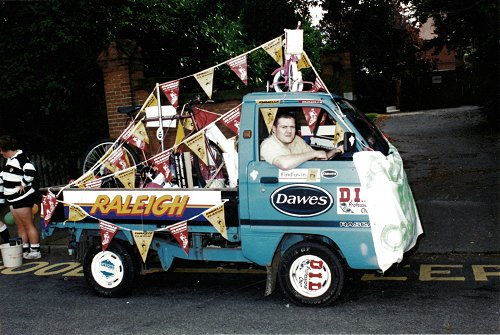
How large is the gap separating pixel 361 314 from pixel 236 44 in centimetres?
1526

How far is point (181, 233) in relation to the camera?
6.32 m

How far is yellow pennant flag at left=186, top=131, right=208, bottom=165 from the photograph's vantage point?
6645mm

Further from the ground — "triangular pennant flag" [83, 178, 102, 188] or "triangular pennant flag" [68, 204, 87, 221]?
"triangular pennant flag" [83, 178, 102, 188]

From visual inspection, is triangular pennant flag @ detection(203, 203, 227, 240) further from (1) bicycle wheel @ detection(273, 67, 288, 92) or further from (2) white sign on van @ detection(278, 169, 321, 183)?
(1) bicycle wheel @ detection(273, 67, 288, 92)

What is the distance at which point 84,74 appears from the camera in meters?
13.6

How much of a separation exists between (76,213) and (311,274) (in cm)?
288

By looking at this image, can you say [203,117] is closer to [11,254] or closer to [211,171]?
[211,171]

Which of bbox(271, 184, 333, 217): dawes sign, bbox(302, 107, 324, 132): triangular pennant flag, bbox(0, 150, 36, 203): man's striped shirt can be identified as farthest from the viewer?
bbox(0, 150, 36, 203): man's striped shirt

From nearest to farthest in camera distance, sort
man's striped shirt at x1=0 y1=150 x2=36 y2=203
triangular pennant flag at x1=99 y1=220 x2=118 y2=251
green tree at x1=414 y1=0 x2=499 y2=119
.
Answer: triangular pennant flag at x1=99 y1=220 x2=118 y2=251 → man's striped shirt at x1=0 y1=150 x2=36 y2=203 → green tree at x1=414 y1=0 x2=499 y2=119

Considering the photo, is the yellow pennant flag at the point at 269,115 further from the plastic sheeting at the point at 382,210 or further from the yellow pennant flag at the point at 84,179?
the yellow pennant flag at the point at 84,179

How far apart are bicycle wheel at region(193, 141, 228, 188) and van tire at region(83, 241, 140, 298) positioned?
3.98 ft

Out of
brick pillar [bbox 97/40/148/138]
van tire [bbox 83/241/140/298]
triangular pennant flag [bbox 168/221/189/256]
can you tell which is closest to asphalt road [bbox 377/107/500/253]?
triangular pennant flag [bbox 168/221/189/256]

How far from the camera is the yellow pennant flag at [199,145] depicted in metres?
6.64

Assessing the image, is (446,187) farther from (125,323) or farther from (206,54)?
(206,54)
